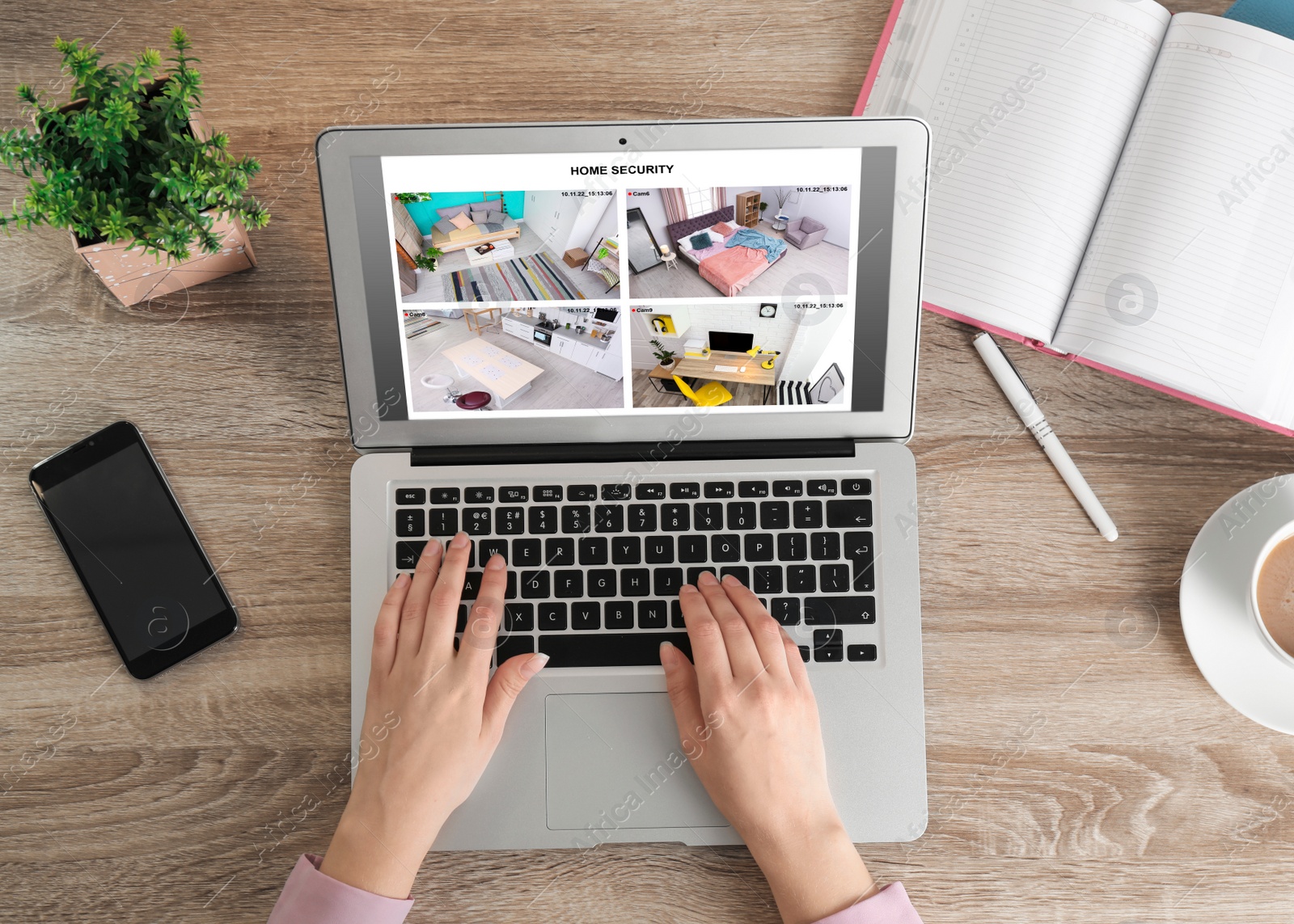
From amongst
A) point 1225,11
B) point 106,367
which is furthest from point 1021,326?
point 106,367

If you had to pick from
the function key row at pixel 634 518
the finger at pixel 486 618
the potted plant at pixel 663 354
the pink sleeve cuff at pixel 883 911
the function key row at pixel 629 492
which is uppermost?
the potted plant at pixel 663 354

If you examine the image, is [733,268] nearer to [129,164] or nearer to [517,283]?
[517,283]

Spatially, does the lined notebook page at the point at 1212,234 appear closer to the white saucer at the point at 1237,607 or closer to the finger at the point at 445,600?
the white saucer at the point at 1237,607

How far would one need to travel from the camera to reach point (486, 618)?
2.55ft

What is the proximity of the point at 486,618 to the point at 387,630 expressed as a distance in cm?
10

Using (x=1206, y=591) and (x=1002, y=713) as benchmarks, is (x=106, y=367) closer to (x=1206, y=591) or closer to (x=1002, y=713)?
(x=1002, y=713)

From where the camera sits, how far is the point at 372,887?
0.75 metres

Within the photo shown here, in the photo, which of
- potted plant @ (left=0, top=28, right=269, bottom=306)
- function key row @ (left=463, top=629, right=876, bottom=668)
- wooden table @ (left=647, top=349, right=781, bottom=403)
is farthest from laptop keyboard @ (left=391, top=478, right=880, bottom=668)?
potted plant @ (left=0, top=28, right=269, bottom=306)

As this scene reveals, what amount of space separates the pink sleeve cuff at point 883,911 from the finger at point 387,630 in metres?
0.47

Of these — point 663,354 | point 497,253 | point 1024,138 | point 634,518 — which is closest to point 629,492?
point 634,518

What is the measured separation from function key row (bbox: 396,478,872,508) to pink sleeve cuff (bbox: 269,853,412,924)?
0.36 meters

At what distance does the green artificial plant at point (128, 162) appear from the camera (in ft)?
2.18

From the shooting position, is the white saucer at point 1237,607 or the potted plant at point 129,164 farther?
the white saucer at point 1237,607

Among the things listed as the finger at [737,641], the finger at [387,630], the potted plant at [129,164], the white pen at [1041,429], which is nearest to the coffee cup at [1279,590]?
the white pen at [1041,429]
